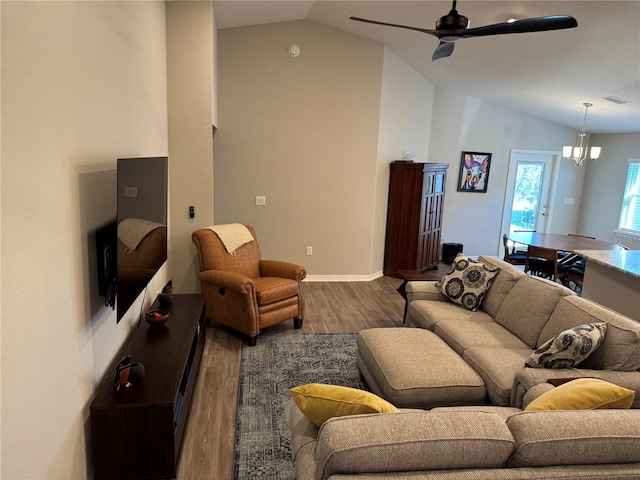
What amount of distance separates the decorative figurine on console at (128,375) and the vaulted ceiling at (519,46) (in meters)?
3.47

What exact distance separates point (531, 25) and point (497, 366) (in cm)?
210

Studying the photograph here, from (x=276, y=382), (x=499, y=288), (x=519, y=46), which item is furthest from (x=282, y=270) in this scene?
(x=519, y=46)

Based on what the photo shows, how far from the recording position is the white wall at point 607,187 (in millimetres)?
7316

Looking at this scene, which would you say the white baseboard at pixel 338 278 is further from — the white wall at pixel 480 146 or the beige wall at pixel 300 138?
the white wall at pixel 480 146

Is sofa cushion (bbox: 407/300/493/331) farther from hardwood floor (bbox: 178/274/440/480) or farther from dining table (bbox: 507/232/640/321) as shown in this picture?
dining table (bbox: 507/232/640/321)

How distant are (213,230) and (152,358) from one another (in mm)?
1786

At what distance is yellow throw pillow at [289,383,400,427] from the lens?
149cm

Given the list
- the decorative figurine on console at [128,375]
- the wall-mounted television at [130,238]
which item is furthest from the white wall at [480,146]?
the decorative figurine on console at [128,375]

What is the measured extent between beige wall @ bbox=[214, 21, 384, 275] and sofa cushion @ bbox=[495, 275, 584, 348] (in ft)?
9.10

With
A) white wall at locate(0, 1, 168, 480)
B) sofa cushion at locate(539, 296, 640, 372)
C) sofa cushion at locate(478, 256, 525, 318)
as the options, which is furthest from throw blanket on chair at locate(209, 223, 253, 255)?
sofa cushion at locate(539, 296, 640, 372)

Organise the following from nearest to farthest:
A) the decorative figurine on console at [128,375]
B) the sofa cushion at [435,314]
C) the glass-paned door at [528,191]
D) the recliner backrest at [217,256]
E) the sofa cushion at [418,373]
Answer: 1. the decorative figurine on console at [128,375]
2. the sofa cushion at [418,373]
3. the sofa cushion at [435,314]
4. the recliner backrest at [217,256]
5. the glass-paned door at [528,191]

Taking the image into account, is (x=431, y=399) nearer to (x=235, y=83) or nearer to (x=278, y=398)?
(x=278, y=398)

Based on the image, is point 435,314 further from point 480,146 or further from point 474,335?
point 480,146

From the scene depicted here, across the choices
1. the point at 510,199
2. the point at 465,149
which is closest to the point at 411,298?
the point at 465,149
